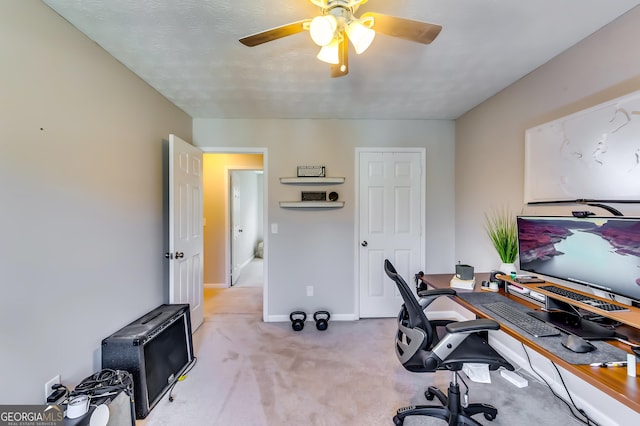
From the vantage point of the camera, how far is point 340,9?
1.27m

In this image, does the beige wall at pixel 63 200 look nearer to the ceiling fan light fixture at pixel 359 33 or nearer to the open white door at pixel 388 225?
the ceiling fan light fixture at pixel 359 33

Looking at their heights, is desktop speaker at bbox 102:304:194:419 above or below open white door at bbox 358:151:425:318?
below

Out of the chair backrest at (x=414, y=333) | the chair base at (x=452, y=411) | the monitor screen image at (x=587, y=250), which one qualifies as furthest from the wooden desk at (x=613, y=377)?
the chair base at (x=452, y=411)

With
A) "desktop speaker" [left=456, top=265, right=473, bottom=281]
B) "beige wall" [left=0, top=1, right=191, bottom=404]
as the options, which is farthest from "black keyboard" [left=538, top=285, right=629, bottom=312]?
"beige wall" [left=0, top=1, right=191, bottom=404]

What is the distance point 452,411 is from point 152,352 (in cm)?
196

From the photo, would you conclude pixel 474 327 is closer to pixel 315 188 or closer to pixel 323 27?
pixel 323 27

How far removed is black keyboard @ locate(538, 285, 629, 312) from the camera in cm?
127

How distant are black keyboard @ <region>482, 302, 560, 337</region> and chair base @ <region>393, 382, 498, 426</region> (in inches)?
19.5

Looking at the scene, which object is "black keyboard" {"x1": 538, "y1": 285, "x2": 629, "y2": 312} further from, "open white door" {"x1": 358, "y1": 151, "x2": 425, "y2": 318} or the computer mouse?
"open white door" {"x1": 358, "y1": 151, "x2": 425, "y2": 318}

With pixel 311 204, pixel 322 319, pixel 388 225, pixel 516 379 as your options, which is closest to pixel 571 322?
pixel 516 379

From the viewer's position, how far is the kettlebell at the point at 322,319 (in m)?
2.91

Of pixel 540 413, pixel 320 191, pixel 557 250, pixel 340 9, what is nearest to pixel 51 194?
pixel 340 9

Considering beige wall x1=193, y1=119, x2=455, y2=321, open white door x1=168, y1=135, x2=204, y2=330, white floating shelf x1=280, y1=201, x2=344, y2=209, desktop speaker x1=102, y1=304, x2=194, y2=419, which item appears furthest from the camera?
beige wall x1=193, y1=119, x2=455, y2=321

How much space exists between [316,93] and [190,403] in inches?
104
